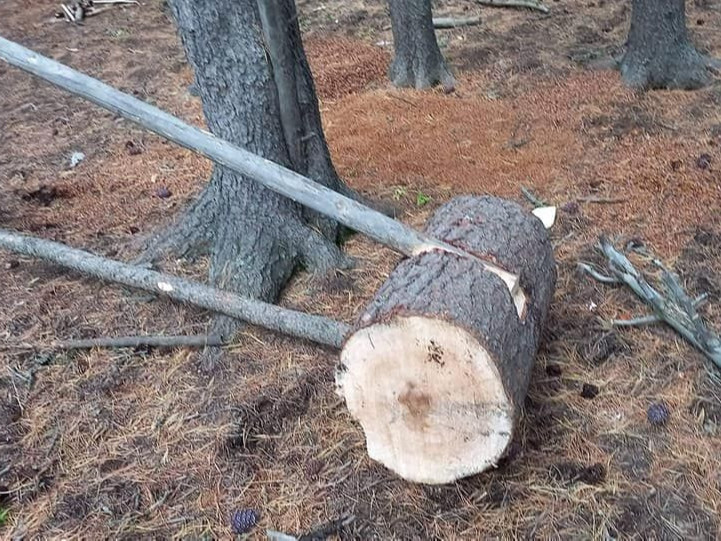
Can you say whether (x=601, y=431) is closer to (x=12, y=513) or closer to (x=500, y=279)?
(x=500, y=279)

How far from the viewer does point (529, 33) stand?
6.71 metres

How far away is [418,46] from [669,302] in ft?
11.1

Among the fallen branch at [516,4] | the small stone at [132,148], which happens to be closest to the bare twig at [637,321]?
the small stone at [132,148]

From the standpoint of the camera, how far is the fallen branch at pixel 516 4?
7.25 m

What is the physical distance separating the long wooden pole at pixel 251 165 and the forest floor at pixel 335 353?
0.71 meters

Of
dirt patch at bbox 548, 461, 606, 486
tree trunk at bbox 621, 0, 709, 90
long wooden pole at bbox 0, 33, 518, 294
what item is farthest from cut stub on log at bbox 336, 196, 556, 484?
tree trunk at bbox 621, 0, 709, 90

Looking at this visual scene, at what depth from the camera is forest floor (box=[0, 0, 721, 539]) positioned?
2.54m

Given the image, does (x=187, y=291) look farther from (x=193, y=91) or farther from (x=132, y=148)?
(x=193, y=91)

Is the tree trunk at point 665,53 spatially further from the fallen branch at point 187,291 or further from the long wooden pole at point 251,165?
the fallen branch at point 187,291

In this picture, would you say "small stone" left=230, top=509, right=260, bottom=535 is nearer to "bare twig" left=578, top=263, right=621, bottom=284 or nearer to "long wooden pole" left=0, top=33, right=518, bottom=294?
"long wooden pole" left=0, top=33, right=518, bottom=294

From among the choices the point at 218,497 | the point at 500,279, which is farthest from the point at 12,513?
the point at 500,279

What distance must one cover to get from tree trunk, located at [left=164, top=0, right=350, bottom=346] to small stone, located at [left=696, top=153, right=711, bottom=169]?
2.17 meters

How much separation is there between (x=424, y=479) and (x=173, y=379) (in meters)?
1.27

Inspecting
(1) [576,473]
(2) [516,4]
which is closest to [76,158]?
(1) [576,473]
